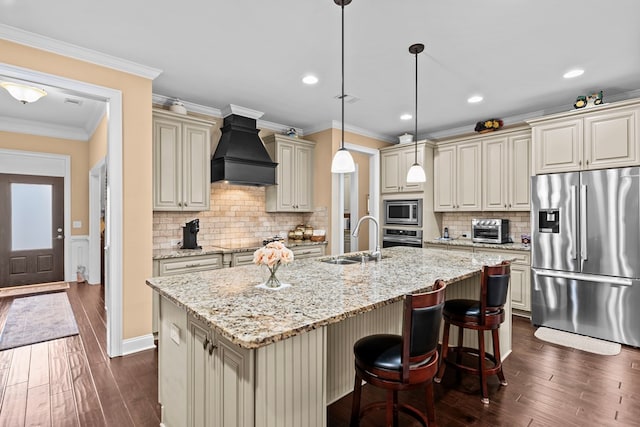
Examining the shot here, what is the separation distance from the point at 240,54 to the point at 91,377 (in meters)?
2.95

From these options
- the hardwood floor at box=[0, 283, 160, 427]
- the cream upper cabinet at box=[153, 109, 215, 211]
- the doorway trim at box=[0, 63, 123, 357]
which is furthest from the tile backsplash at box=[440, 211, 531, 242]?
the doorway trim at box=[0, 63, 123, 357]

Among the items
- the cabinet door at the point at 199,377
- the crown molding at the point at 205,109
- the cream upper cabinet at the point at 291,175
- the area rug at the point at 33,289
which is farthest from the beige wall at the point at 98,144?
the cabinet door at the point at 199,377

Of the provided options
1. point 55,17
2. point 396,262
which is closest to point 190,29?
point 55,17

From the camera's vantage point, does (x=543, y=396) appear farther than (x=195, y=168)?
No

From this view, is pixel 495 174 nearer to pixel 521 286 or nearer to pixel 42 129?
pixel 521 286

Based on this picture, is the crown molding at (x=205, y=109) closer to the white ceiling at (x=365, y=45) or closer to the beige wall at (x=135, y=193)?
the white ceiling at (x=365, y=45)

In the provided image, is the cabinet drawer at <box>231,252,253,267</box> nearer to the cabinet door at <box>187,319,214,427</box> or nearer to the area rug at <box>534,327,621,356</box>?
the cabinet door at <box>187,319,214,427</box>

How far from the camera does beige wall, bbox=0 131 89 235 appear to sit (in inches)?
220

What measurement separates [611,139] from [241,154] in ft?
13.6

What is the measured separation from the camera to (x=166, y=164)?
12.1 ft

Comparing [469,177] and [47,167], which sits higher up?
[47,167]

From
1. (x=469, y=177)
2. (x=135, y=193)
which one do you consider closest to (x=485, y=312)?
(x=469, y=177)

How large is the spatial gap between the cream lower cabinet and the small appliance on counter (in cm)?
415

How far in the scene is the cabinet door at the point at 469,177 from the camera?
15.7 ft
